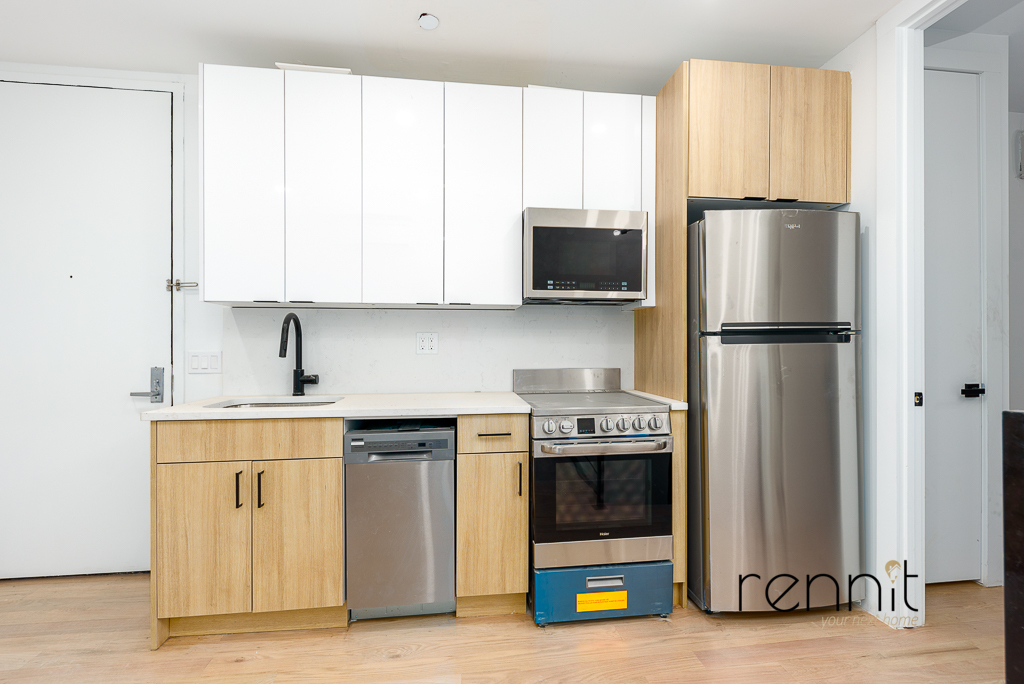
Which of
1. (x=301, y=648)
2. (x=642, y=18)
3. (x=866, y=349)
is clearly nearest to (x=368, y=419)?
(x=301, y=648)

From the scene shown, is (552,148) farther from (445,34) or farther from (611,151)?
(445,34)

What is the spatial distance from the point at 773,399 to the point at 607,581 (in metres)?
1.04

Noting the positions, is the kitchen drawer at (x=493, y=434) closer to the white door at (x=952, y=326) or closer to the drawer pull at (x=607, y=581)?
the drawer pull at (x=607, y=581)

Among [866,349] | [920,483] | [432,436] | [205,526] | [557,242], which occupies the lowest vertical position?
[205,526]

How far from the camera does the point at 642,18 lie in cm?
221

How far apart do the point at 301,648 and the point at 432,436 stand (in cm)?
95

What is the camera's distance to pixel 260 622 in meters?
2.11

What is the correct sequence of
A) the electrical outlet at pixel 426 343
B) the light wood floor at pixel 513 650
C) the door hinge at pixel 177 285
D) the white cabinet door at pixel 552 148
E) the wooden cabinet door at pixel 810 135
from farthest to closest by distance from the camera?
the electrical outlet at pixel 426 343 → the door hinge at pixel 177 285 → the white cabinet door at pixel 552 148 → the wooden cabinet door at pixel 810 135 → the light wood floor at pixel 513 650

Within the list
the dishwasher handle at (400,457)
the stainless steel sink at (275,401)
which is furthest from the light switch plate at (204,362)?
the dishwasher handle at (400,457)

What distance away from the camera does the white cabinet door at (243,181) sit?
226cm

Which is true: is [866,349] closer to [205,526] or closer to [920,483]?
[920,483]

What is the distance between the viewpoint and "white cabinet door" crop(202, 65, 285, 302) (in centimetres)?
226

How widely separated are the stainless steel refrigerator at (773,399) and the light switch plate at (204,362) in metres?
2.37

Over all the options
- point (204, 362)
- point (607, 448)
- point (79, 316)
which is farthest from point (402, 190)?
point (79, 316)
